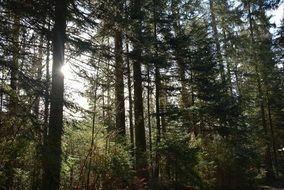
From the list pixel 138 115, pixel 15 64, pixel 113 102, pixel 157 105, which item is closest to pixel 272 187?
pixel 157 105

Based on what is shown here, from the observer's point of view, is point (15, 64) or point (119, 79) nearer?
point (15, 64)

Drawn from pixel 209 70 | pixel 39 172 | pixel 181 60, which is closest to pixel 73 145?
pixel 39 172

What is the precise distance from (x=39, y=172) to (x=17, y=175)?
0.91 m

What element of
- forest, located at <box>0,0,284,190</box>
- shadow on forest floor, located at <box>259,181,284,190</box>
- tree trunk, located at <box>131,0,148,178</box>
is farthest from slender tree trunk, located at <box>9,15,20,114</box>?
shadow on forest floor, located at <box>259,181,284,190</box>

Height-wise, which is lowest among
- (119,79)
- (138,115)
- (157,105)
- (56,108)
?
(56,108)

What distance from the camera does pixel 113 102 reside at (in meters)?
11.3

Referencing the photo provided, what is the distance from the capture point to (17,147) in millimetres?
6859

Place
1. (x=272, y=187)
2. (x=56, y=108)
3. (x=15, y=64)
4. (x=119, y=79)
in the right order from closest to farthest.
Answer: (x=15, y=64) → (x=56, y=108) → (x=119, y=79) → (x=272, y=187)

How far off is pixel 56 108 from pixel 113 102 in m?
3.32

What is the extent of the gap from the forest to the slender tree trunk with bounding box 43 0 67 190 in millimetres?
24

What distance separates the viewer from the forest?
25.6 feet

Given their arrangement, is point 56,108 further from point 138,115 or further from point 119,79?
point 138,115

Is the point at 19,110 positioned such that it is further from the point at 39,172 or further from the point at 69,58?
the point at 69,58

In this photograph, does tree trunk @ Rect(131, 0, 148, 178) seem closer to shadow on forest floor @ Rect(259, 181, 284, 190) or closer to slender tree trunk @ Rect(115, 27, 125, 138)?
slender tree trunk @ Rect(115, 27, 125, 138)
